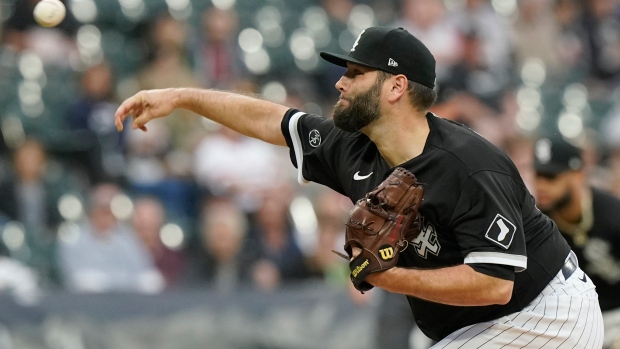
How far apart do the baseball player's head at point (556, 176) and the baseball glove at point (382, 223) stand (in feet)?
7.08

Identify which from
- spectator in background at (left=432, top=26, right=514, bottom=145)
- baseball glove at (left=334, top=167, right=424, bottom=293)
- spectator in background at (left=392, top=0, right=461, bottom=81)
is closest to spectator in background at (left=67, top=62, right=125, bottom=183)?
spectator in background at (left=432, top=26, right=514, bottom=145)

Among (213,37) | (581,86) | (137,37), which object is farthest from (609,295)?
(581,86)

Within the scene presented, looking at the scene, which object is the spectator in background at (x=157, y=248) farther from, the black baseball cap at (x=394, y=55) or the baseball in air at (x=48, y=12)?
the black baseball cap at (x=394, y=55)

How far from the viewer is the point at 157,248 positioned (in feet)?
29.9

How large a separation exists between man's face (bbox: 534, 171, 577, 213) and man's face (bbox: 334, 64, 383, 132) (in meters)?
2.02

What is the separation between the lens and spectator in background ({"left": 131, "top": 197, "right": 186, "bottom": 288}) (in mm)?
9078

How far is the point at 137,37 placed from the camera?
38.3 ft

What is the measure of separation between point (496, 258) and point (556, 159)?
88.4 inches

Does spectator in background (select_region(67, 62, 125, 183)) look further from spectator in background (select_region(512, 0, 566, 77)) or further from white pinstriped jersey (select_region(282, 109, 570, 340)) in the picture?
spectator in background (select_region(512, 0, 566, 77))

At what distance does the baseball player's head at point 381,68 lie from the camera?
14.3 ft

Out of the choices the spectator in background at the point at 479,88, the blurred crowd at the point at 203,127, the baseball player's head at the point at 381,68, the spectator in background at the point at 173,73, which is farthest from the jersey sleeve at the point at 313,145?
the spectator in background at the point at 479,88

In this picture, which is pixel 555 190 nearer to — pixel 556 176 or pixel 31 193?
pixel 556 176

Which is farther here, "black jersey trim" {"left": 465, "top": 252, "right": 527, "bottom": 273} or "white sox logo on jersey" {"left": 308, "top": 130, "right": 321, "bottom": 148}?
"white sox logo on jersey" {"left": 308, "top": 130, "right": 321, "bottom": 148}

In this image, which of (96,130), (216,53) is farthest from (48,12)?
(216,53)
